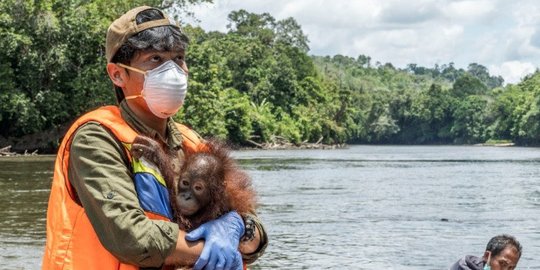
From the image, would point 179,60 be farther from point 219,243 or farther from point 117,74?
point 219,243

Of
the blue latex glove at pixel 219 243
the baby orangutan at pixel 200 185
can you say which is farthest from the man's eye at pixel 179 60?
the blue latex glove at pixel 219 243

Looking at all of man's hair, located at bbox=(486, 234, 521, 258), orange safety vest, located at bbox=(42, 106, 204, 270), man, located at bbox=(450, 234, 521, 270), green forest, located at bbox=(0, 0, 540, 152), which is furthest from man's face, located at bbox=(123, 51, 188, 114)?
green forest, located at bbox=(0, 0, 540, 152)

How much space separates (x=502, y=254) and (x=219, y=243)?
13.7ft

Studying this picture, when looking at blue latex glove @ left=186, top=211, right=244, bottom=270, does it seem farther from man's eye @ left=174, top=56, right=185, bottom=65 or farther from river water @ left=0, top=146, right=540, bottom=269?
river water @ left=0, top=146, right=540, bottom=269

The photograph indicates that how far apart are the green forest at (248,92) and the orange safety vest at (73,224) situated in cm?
1813

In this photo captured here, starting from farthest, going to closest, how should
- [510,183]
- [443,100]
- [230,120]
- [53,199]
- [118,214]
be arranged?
[443,100]
[230,120]
[510,183]
[53,199]
[118,214]

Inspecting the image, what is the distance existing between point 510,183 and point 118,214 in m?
33.6

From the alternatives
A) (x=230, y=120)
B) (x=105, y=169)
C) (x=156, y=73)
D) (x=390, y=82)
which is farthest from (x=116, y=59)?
(x=390, y=82)

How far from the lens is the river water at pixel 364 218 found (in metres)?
14.4

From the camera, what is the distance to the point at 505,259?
19.9ft

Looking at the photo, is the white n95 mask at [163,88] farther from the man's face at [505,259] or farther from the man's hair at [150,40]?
the man's face at [505,259]

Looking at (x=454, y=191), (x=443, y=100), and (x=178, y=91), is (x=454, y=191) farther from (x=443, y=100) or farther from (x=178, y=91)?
(x=443, y=100)

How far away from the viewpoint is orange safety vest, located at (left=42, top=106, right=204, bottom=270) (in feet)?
7.52

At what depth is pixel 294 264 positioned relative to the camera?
1338 cm
